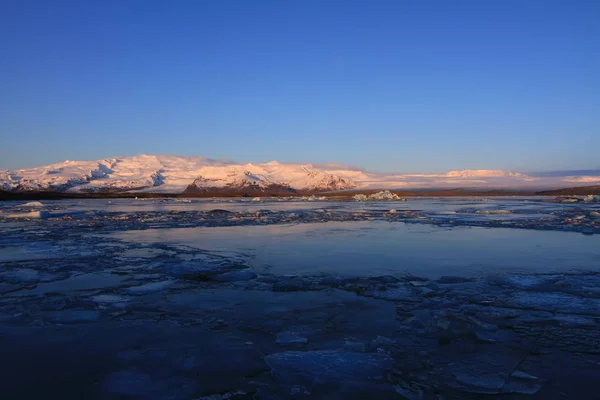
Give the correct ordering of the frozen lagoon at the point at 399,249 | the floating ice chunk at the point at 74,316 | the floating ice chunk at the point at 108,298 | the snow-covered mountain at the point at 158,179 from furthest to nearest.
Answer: the snow-covered mountain at the point at 158,179 < the frozen lagoon at the point at 399,249 < the floating ice chunk at the point at 108,298 < the floating ice chunk at the point at 74,316

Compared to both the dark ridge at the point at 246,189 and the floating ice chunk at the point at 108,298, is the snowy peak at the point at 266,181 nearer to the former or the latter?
the dark ridge at the point at 246,189

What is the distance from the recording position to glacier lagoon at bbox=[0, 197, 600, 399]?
97.7 inches

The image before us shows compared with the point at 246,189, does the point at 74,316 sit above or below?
below

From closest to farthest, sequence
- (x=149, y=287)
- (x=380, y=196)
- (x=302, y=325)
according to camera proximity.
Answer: (x=302, y=325) → (x=149, y=287) → (x=380, y=196)


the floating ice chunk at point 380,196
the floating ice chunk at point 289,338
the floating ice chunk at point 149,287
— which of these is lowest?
the floating ice chunk at point 289,338

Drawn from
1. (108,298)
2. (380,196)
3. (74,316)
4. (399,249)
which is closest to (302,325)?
(74,316)

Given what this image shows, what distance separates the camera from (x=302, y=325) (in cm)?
350

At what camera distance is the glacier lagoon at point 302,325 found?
97.7 inches

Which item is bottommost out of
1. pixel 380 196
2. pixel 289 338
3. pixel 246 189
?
pixel 289 338

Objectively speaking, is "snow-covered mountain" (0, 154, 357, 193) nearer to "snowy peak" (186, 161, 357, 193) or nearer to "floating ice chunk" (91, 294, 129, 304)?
"snowy peak" (186, 161, 357, 193)

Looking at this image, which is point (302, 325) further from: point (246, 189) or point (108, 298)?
point (246, 189)

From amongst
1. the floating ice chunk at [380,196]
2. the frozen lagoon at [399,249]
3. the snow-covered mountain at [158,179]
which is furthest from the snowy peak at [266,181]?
the frozen lagoon at [399,249]

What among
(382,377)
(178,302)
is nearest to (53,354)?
(178,302)

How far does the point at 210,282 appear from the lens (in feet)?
16.9
